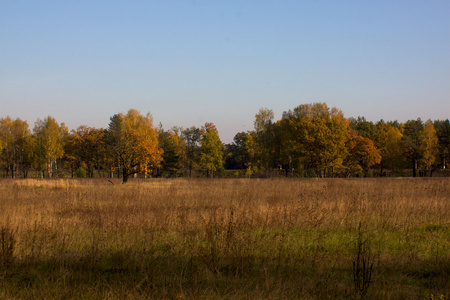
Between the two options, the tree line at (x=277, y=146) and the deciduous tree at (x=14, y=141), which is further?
the deciduous tree at (x=14, y=141)

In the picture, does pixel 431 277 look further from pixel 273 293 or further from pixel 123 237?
pixel 123 237

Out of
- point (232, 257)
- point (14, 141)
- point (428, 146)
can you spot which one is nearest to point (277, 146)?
point (428, 146)

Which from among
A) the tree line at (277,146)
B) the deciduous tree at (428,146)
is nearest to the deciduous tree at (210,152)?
the tree line at (277,146)

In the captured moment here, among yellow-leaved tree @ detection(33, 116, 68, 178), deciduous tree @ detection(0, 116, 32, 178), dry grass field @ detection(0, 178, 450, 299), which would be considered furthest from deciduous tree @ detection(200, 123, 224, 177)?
dry grass field @ detection(0, 178, 450, 299)

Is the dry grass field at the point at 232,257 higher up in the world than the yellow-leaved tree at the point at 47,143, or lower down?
lower down

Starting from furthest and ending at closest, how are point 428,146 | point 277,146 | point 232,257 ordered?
point 277,146 → point 428,146 → point 232,257

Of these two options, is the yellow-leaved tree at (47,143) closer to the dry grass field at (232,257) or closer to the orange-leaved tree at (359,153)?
the orange-leaved tree at (359,153)

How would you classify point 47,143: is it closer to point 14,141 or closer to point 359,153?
point 14,141

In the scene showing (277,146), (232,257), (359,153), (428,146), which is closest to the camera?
(232,257)

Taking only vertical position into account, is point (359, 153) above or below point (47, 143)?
below

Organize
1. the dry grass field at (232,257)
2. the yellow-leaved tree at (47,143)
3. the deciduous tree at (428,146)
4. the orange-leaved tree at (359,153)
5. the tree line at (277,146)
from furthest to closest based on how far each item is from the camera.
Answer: the yellow-leaved tree at (47,143) < the deciduous tree at (428,146) < the orange-leaved tree at (359,153) < the tree line at (277,146) < the dry grass field at (232,257)

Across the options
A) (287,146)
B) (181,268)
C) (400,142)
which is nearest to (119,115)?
(287,146)

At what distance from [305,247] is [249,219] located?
253cm

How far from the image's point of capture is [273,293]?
451 cm
